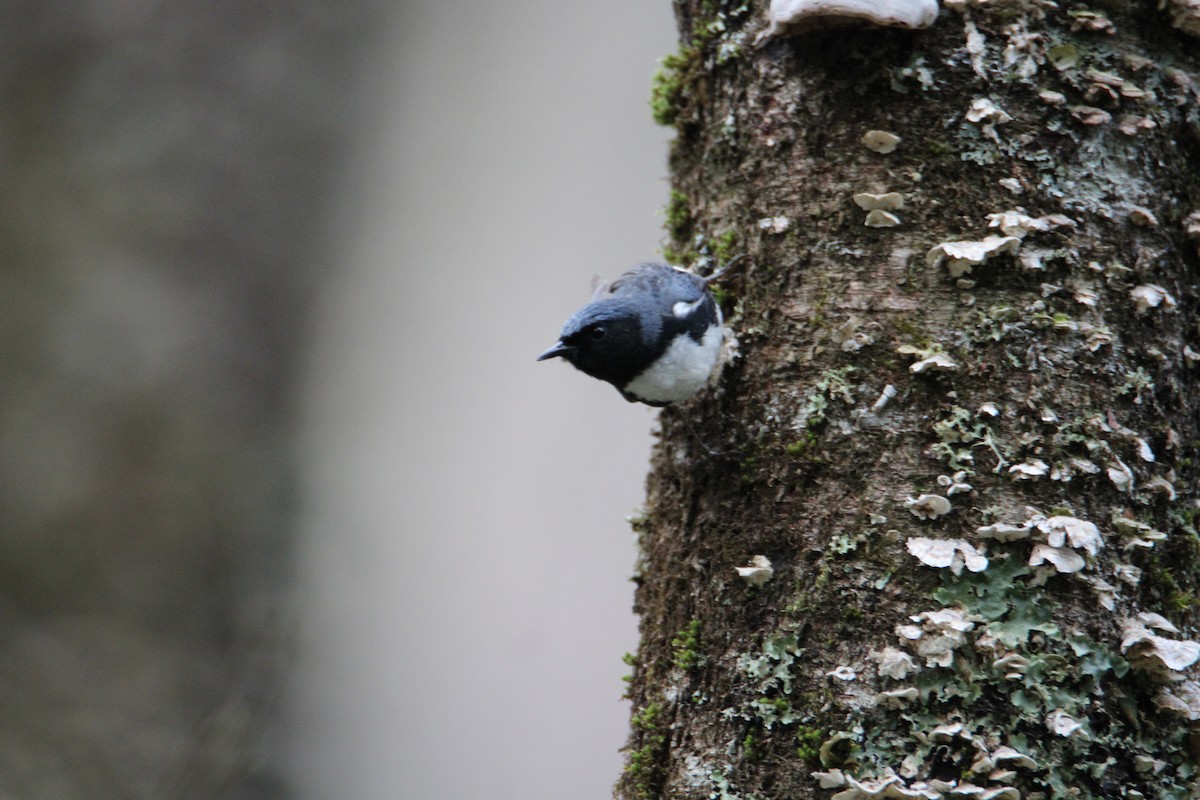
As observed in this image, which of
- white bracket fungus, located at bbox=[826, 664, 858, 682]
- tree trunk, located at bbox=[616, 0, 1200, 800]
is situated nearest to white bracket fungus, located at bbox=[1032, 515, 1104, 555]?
tree trunk, located at bbox=[616, 0, 1200, 800]

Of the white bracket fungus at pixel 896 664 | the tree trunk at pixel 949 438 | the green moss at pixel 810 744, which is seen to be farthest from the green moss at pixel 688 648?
the white bracket fungus at pixel 896 664

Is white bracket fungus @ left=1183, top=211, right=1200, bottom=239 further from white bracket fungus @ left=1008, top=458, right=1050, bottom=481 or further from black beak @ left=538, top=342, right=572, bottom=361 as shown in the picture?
black beak @ left=538, top=342, right=572, bottom=361

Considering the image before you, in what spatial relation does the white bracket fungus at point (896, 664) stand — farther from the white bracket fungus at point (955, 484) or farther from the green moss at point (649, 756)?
the green moss at point (649, 756)

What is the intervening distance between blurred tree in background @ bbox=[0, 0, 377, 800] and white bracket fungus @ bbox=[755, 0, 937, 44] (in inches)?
119

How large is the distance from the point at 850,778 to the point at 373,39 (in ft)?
16.3

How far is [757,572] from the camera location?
2070 millimetres

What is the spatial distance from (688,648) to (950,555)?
670 millimetres

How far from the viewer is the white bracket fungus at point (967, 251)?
2.05 meters

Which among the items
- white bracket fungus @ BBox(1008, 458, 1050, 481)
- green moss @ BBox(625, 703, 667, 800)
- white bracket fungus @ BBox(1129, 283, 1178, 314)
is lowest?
green moss @ BBox(625, 703, 667, 800)

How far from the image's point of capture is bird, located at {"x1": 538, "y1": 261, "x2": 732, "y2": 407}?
95.6 inches

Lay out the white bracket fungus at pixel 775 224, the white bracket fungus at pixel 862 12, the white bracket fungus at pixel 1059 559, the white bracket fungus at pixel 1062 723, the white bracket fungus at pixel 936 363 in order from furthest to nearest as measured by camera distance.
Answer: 1. the white bracket fungus at pixel 775 224
2. the white bracket fungus at pixel 862 12
3. the white bracket fungus at pixel 936 363
4. the white bracket fungus at pixel 1059 559
5. the white bracket fungus at pixel 1062 723

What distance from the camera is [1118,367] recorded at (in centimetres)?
204

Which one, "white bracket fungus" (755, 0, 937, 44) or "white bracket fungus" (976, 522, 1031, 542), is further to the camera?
"white bracket fungus" (755, 0, 937, 44)

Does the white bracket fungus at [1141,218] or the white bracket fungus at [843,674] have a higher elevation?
the white bracket fungus at [1141,218]
